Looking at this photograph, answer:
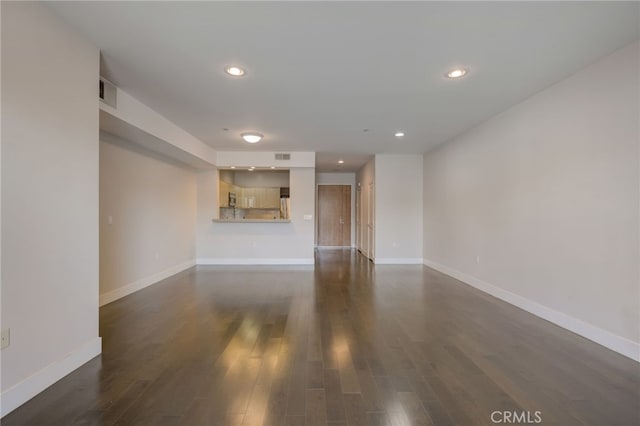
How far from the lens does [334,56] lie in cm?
251

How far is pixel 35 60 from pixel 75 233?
1.20m

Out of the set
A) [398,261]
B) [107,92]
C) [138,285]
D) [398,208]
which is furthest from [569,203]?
[138,285]

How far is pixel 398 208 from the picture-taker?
6.84 meters

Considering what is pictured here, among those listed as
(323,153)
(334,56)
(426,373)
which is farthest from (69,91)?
(323,153)

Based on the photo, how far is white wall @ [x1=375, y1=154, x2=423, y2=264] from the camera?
6824 millimetres

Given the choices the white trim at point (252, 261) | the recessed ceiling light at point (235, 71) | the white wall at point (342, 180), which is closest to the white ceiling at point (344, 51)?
the recessed ceiling light at point (235, 71)

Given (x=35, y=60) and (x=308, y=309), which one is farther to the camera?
(x=308, y=309)

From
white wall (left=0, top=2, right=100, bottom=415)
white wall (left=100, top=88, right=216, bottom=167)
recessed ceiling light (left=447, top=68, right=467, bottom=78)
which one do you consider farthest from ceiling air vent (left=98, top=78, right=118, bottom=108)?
recessed ceiling light (left=447, top=68, right=467, bottom=78)

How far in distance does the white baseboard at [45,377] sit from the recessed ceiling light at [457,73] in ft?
13.3

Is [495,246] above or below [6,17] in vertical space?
below

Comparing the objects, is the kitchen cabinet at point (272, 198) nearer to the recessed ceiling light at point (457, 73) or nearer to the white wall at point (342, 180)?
the white wall at point (342, 180)

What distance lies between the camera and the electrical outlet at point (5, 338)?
1.65 meters

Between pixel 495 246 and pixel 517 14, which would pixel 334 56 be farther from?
pixel 495 246

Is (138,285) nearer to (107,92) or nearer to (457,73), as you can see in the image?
(107,92)
